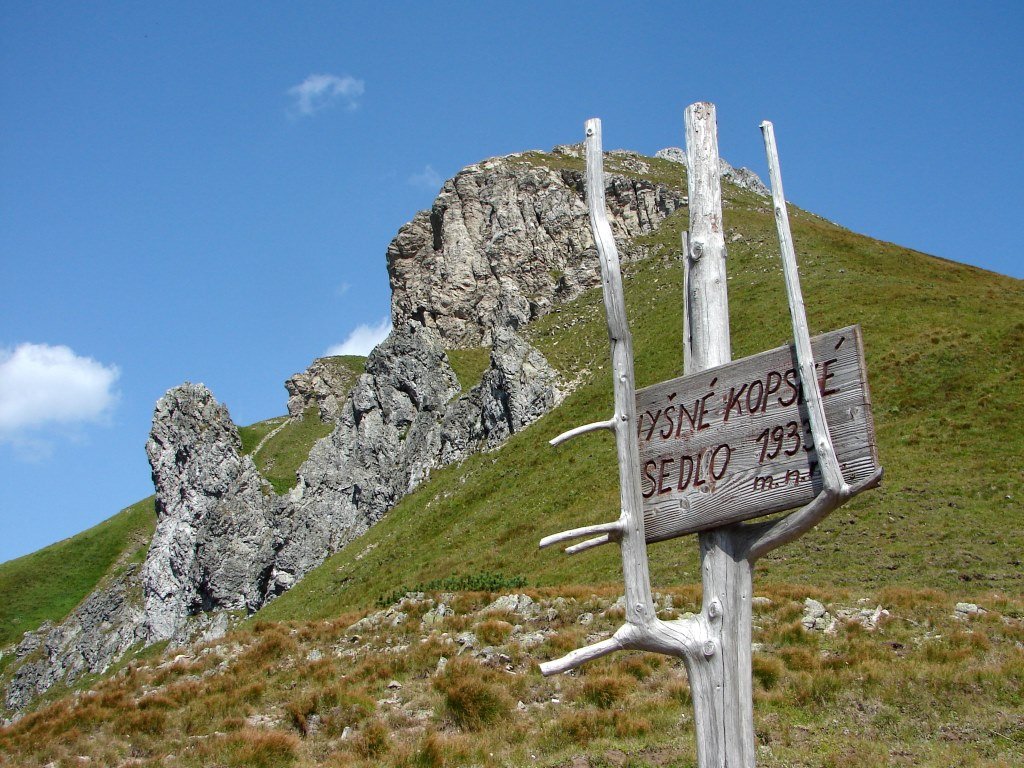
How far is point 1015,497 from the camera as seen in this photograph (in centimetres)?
2408

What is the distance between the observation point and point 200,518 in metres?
65.6

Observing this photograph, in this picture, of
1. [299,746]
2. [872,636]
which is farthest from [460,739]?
[872,636]

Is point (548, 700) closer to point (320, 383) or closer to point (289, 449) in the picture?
point (289, 449)

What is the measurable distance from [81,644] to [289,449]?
139ft

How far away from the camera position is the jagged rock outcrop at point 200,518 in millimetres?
59250

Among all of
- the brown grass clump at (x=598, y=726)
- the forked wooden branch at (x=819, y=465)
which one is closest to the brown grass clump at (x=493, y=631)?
the brown grass clump at (x=598, y=726)

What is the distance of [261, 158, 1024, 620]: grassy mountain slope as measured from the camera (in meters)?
22.4

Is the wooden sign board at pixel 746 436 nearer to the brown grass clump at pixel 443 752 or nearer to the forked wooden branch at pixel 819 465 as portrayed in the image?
the forked wooden branch at pixel 819 465

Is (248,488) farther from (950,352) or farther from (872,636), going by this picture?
(872,636)

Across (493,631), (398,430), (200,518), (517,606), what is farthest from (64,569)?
(493,631)

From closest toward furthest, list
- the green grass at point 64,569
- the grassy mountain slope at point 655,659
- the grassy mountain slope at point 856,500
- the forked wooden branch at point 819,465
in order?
the forked wooden branch at point 819,465 → the grassy mountain slope at point 655,659 → the grassy mountain slope at point 856,500 → the green grass at point 64,569

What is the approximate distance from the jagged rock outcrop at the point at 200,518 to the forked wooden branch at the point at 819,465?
195 ft

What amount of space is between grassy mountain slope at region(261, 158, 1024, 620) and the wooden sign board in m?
17.6

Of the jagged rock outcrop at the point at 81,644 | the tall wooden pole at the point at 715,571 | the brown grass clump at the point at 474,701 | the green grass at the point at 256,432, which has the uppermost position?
the green grass at the point at 256,432
